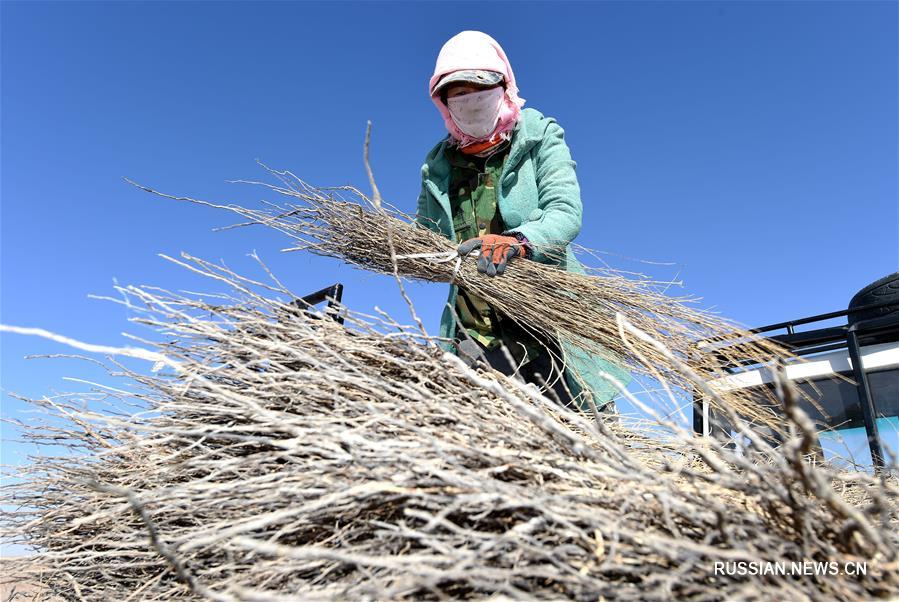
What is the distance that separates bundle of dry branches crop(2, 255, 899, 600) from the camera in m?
0.75

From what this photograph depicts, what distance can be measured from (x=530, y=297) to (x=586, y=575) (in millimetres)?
1394

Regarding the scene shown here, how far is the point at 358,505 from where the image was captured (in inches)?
36.7

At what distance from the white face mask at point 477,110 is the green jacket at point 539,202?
140 mm

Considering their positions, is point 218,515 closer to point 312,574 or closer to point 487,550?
point 312,574

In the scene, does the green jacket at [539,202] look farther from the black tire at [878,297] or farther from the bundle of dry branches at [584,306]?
the black tire at [878,297]

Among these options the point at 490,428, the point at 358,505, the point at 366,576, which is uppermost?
the point at 490,428

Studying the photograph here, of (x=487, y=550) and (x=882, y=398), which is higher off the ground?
(x=882, y=398)

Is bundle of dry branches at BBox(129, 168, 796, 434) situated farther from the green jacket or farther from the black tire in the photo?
the black tire

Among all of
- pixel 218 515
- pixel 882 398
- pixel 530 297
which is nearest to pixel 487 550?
pixel 218 515

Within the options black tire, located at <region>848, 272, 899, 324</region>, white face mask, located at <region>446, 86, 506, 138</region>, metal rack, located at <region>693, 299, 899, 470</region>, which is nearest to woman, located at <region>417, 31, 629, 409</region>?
white face mask, located at <region>446, 86, 506, 138</region>

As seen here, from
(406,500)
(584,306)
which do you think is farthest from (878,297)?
(406,500)

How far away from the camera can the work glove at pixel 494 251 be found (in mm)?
2033

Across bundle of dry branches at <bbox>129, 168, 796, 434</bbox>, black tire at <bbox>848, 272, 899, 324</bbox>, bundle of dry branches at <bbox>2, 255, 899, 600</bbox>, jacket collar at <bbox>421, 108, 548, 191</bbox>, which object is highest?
jacket collar at <bbox>421, 108, 548, 191</bbox>

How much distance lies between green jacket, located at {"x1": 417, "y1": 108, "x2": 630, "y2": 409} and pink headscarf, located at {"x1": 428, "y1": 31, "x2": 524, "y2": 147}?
2.9 inches
